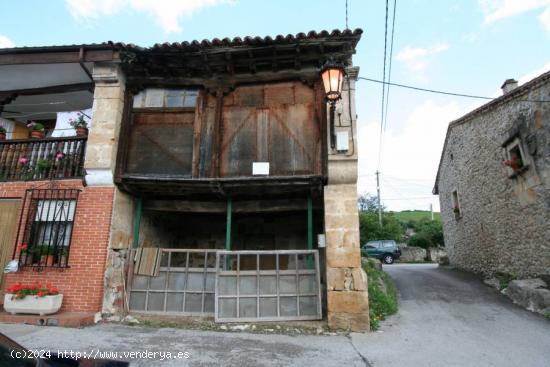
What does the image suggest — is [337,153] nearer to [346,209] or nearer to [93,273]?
[346,209]

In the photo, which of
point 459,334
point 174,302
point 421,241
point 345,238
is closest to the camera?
point 459,334

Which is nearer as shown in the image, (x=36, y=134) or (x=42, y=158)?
(x=42, y=158)

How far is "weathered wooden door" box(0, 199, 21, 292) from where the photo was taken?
21.2 feet

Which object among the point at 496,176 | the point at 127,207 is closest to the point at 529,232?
the point at 496,176

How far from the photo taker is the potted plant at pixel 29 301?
5.54m

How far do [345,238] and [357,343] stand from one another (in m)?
1.79

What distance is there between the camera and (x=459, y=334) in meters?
5.48

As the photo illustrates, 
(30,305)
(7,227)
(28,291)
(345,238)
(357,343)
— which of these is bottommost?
(357,343)

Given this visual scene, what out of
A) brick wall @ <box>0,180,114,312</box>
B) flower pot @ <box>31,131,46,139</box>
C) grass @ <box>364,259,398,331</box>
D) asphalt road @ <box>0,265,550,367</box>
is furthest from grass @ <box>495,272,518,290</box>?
flower pot @ <box>31,131,46,139</box>

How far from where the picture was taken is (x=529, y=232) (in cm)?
843

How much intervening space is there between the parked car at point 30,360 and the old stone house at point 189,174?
11.9ft

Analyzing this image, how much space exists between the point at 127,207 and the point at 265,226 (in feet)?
12.1

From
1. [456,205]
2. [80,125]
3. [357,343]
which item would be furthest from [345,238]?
[456,205]

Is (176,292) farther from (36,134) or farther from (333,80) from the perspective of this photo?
(333,80)
